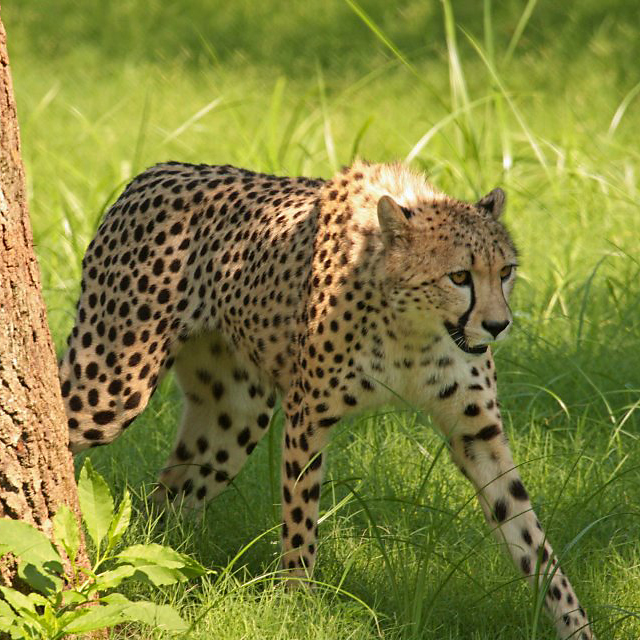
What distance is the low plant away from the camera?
3.06 metres

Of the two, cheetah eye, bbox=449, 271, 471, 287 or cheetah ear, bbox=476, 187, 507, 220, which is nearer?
cheetah eye, bbox=449, 271, 471, 287

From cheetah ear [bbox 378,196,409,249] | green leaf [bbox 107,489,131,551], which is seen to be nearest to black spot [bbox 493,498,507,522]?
cheetah ear [bbox 378,196,409,249]

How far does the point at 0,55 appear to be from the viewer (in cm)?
303

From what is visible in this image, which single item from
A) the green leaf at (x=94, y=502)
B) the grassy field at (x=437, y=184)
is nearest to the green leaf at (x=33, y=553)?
the green leaf at (x=94, y=502)

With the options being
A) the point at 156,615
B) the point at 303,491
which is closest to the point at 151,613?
the point at 156,615

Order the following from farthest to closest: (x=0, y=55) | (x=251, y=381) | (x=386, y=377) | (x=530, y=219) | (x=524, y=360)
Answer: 1. (x=530, y=219)
2. (x=524, y=360)
3. (x=251, y=381)
4. (x=386, y=377)
5. (x=0, y=55)

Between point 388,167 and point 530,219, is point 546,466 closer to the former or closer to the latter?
point 388,167

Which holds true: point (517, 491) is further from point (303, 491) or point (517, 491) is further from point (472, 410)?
point (303, 491)

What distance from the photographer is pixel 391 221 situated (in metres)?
3.55

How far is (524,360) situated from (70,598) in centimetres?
265

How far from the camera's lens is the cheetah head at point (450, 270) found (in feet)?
11.2

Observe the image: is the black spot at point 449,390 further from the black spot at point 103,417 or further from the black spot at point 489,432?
the black spot at point 103,417

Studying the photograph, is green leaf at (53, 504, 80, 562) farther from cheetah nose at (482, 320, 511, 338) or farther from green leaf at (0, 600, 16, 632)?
cheetah nose at (482, 320, 511, 338)

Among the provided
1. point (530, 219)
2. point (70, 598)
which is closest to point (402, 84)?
point (530, 219)
